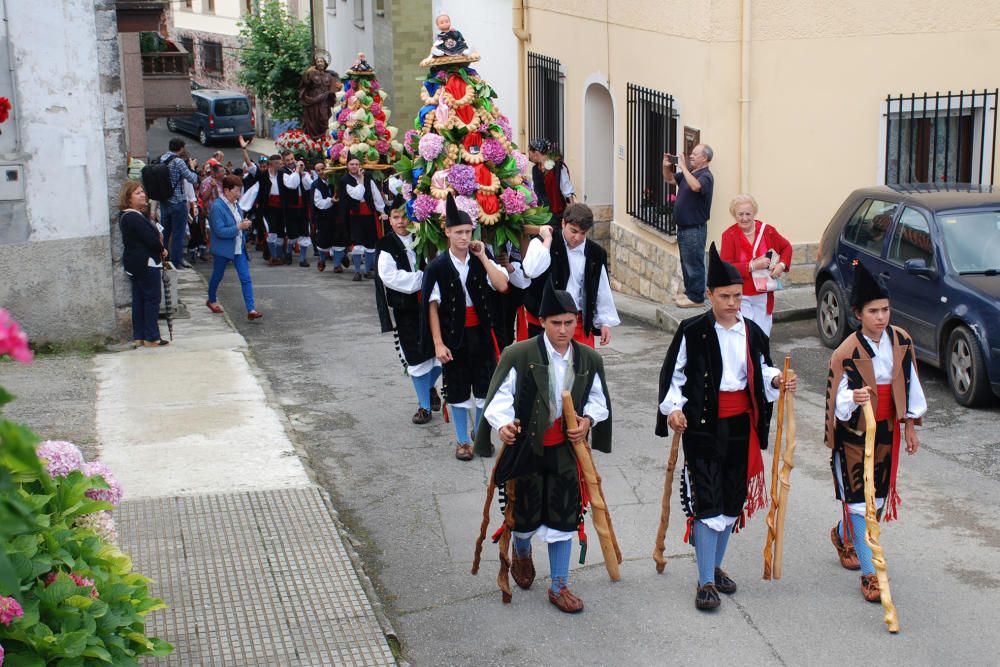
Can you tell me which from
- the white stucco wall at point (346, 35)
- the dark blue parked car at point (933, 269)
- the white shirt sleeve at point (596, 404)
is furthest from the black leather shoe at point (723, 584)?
the white stucco wall at point (346, 35)

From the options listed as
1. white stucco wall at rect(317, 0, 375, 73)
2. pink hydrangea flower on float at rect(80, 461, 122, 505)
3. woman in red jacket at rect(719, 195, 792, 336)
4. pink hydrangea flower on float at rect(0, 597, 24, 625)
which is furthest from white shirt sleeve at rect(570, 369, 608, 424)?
white stucco wall at rect(317, 0, 375, 73)

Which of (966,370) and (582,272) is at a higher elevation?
(582,272)

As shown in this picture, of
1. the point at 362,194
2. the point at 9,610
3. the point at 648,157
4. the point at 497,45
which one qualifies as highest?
the point at 497,45

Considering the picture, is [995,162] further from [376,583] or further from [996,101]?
[376,583]

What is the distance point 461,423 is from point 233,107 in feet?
119

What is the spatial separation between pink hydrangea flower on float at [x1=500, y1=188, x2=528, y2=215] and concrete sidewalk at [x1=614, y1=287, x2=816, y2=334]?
13.0ft

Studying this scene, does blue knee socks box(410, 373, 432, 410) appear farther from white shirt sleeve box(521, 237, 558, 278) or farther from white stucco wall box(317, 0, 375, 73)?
white stucco wall box(317, 0, 375, 73)

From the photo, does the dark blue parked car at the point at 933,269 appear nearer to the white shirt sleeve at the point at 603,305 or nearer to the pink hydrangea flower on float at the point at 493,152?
the white shirt sleeve at the point at 603,305

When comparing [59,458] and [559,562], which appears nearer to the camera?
[59,458]

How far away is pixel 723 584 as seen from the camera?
22.9ft

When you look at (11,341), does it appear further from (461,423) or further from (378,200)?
(378,200)

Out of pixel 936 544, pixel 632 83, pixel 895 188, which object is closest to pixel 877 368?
pixel 936 544

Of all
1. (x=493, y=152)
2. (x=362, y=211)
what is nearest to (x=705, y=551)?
(x=493, y=152)

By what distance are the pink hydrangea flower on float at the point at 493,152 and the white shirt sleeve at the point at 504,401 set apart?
4003 millimetres
